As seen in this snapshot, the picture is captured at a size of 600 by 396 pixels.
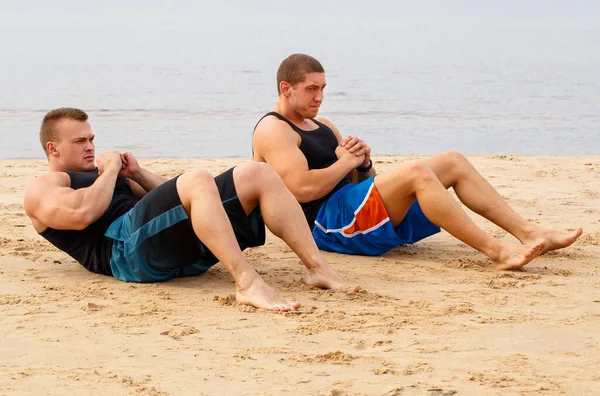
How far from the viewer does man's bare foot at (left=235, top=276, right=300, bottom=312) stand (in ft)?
15.0

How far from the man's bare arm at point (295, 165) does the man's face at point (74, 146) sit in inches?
45.0

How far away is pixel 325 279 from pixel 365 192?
954 millimetres

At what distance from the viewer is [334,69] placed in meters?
28.5

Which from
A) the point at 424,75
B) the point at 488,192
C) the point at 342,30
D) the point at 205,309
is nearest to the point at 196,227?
the point at 205,309

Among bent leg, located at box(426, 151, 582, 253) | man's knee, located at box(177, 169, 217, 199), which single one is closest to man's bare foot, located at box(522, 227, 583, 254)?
bent leg, located at box(426, 151, 582, 253)

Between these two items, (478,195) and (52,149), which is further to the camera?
(478,195)

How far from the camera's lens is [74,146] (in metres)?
5.27

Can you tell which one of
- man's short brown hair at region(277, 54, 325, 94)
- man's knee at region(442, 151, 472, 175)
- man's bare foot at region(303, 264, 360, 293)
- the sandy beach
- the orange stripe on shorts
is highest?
man's short brown hair at region(277, 54, 325, 94)

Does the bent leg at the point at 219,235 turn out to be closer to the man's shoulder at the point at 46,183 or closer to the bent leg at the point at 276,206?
the bent leg at the point at 276,206

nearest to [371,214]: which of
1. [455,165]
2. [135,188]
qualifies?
[455,165]

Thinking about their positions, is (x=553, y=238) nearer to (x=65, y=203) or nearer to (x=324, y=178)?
(x=324, y=178)

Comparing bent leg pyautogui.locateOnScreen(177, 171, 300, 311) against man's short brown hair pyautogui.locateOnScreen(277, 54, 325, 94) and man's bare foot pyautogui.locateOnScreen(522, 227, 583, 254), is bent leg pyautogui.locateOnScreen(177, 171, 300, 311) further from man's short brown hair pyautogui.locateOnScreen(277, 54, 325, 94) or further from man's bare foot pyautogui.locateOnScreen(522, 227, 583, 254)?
man's bare foot pyautogui.locateOnScreen(522, 227, 583, 254)

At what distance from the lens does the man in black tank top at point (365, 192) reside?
554 cm

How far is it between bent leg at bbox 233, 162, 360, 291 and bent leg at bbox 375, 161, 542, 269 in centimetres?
83
